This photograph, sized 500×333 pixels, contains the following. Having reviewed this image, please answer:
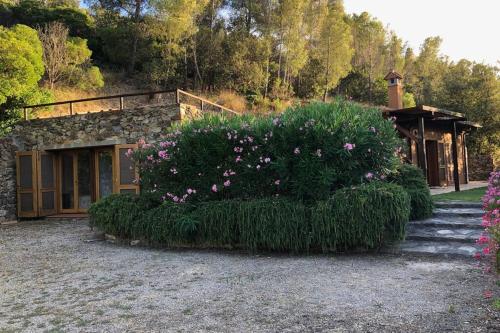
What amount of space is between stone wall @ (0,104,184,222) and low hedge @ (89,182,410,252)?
394 cm

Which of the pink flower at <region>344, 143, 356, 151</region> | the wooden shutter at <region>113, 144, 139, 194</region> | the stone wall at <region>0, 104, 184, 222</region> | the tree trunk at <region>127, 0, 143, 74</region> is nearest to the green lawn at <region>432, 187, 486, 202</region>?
the pink flower at <region>344, 143, 356, 151</region>

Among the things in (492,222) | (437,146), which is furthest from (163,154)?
(437,146)

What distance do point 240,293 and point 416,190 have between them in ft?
12.4

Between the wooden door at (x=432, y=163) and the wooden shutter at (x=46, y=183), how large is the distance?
428 inches

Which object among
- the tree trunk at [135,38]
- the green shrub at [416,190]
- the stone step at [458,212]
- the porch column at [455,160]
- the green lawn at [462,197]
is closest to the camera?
the stone step at [458,212]

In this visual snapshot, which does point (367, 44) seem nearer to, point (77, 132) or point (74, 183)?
point (77, 132)

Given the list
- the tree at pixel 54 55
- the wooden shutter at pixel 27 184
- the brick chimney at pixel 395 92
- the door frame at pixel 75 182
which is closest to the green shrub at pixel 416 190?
the brick chimney at pixel 395 92

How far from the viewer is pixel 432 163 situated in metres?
12.7

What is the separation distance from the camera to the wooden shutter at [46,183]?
34.3ft

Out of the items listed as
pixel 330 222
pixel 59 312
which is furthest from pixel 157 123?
pixel 59 312

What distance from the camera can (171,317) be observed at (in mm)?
3043

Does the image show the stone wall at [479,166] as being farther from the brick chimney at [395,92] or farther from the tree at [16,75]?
the tree at [16,75]

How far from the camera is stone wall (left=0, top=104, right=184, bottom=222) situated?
962 cm

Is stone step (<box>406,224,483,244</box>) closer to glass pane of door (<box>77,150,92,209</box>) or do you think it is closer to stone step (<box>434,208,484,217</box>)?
stone step (<box>434,208,484,217</box>)
